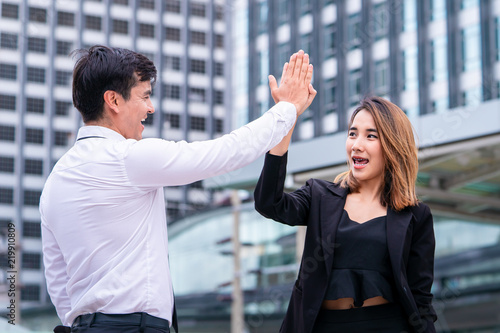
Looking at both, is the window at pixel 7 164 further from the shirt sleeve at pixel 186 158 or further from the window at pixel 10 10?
A: the shirt sleeve at pixel 186 158

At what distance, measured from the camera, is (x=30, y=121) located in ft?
236

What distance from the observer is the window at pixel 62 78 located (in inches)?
2884

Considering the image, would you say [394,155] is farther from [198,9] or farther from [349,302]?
[198,9]

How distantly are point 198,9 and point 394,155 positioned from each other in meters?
80.2

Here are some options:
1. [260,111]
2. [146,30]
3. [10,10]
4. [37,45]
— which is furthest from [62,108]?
[260,111]

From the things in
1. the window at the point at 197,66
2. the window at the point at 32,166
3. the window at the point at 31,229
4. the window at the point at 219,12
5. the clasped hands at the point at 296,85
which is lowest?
the window at the point at 31,229

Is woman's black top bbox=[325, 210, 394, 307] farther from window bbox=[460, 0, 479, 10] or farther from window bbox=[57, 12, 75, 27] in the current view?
window bbox=[57, 12, 75, 27]

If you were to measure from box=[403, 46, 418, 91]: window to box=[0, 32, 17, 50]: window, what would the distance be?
47.4m

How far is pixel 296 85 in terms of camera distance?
2.90 metres

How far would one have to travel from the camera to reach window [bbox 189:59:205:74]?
259 feet

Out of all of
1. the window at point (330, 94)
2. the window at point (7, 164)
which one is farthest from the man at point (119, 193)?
the window at point (7, 164)

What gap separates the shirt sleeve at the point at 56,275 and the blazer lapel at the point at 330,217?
1.00 metres

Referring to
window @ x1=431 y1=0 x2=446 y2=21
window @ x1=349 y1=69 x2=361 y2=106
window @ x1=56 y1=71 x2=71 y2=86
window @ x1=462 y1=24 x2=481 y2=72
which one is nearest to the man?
window @ x1=462 y1=24 x2=481 y2=72

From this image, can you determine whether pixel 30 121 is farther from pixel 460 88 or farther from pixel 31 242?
pixel 460 88
